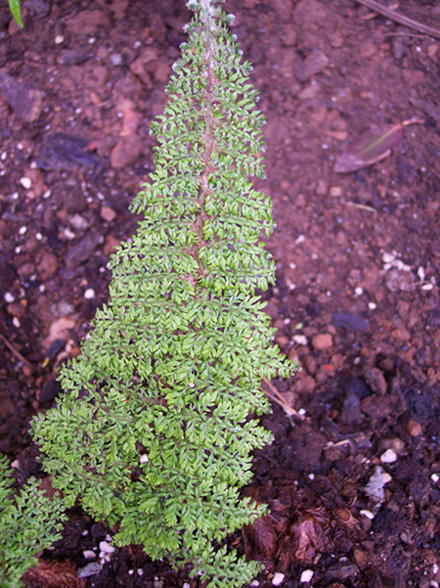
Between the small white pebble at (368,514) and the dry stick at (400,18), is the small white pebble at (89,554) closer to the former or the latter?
the small white pebble at (368,514)

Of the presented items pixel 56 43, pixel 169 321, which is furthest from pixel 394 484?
pixel 56 43

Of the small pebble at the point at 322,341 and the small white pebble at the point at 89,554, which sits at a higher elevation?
the small white pebble at the point at 89,554

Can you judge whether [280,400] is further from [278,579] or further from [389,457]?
[278,579]

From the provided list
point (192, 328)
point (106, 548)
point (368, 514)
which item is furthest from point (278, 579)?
point (192, 328)

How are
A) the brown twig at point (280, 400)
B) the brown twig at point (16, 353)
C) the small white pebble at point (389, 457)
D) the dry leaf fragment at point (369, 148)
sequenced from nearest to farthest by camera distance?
the small white pebble at point (389, 457), the brown twig at point (280, 400), the brown twig at point (16, 353), the dry leaf fragment at point (369, 148)

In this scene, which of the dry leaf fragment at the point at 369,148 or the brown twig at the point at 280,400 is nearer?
the brown twig at the point at 280,400

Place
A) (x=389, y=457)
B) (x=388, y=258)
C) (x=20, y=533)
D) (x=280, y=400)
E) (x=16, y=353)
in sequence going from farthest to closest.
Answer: (x=388, y=258) < (x=16, y=353) < (x=280, y=400) < (x=389, y=457) < (x=20, y=533)

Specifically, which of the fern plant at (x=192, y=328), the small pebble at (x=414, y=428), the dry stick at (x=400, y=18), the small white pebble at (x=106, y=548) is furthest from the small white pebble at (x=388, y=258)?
the small white pebble at (x=106, y=548)

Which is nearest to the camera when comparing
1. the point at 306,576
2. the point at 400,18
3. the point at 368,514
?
the point at 306,576

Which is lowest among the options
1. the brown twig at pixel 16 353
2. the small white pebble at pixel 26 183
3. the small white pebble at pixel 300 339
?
the small white pebble at pixel 300 339
